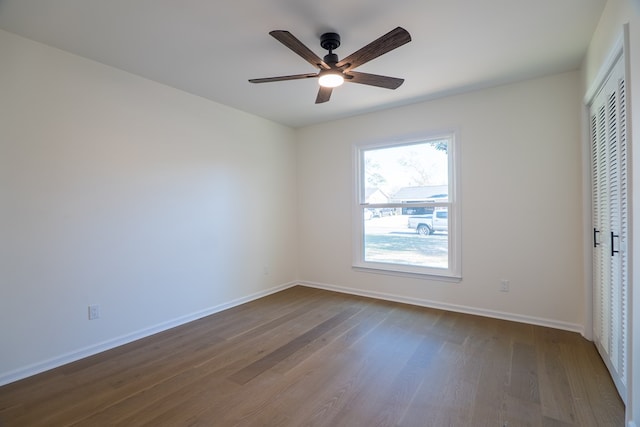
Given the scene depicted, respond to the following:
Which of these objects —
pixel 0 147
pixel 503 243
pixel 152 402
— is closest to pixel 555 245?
pixel 503 243

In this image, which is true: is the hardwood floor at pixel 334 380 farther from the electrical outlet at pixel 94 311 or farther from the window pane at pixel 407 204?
the window pane at pixel 407 204

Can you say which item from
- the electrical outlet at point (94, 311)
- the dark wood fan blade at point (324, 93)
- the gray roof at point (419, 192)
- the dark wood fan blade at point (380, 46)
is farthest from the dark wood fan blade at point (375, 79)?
the electrical outlet at point (94, 311)

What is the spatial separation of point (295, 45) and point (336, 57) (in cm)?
42

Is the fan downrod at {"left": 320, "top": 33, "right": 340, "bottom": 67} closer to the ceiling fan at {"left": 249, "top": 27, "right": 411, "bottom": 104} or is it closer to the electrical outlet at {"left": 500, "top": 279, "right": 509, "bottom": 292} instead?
the ceiling fan at {"left": 249, "top": 27, "right": 411, "bottom": 104}

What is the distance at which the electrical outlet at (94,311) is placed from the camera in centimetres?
261

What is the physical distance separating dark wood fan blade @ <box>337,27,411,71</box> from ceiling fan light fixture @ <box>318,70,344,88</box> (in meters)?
0.07

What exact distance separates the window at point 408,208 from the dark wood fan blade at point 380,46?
76.3 inches

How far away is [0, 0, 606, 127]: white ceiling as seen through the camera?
6.48 ft

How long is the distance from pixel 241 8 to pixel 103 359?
293 cm

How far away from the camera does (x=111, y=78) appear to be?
2.74 meters

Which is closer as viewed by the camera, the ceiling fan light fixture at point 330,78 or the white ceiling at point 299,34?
the white ceiling at point 299,34

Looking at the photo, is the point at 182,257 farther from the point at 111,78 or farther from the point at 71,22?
the point at 71,22

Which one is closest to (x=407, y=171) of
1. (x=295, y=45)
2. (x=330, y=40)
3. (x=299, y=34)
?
(x=330, y=40)

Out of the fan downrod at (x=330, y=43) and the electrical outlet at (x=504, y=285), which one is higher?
the fan downrod at (x=330, y=43)
